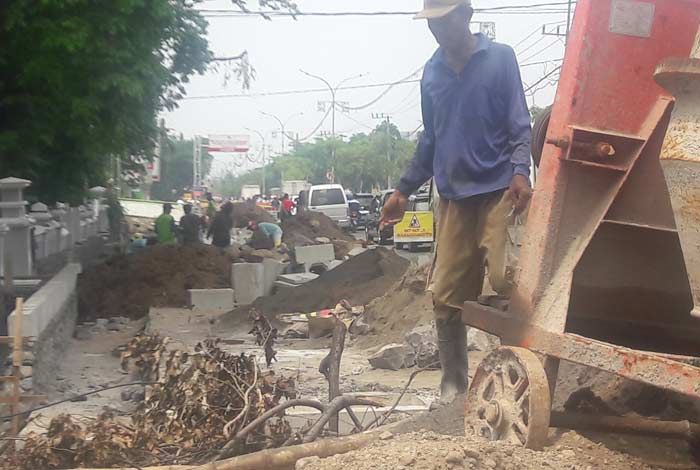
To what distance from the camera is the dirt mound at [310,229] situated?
99.2ft

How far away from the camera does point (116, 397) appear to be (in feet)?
27.3

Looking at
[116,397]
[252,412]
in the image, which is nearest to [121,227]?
[116,397]

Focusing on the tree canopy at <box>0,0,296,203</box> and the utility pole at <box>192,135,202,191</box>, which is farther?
the utility pole at <box>192,135,202,191</box>

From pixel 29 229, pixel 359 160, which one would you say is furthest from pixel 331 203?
pixel 359 160

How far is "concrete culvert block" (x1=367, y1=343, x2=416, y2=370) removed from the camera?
938 cm

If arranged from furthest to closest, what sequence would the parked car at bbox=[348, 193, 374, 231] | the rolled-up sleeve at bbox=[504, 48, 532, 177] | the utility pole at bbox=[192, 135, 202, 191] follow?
the utility pole at bbox=[192, 135, 202, 191] < the parked car at bbox=[348, 193, 374, 231] < the rolled-up sleeve at bbox=[504, 48, 532, 177]

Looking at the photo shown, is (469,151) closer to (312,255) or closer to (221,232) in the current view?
(312,255)

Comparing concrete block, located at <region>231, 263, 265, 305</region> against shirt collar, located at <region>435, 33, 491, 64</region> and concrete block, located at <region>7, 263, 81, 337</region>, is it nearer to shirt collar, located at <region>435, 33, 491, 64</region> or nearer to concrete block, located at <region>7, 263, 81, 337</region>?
concrete block, located at <region>7, 263, 81, 337</region>

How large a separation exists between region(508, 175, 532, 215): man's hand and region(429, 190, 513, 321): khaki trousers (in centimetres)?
13

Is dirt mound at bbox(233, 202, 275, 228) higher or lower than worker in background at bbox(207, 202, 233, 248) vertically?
lower

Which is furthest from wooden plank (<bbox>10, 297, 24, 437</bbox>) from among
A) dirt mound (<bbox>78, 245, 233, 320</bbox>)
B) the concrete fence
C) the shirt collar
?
dirt mound (<bbox>78, 245, 233, 320</bbox>)

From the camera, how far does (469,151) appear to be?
169 inches

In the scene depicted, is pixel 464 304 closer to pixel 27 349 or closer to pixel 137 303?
pixel 27 349

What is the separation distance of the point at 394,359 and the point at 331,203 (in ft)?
104
